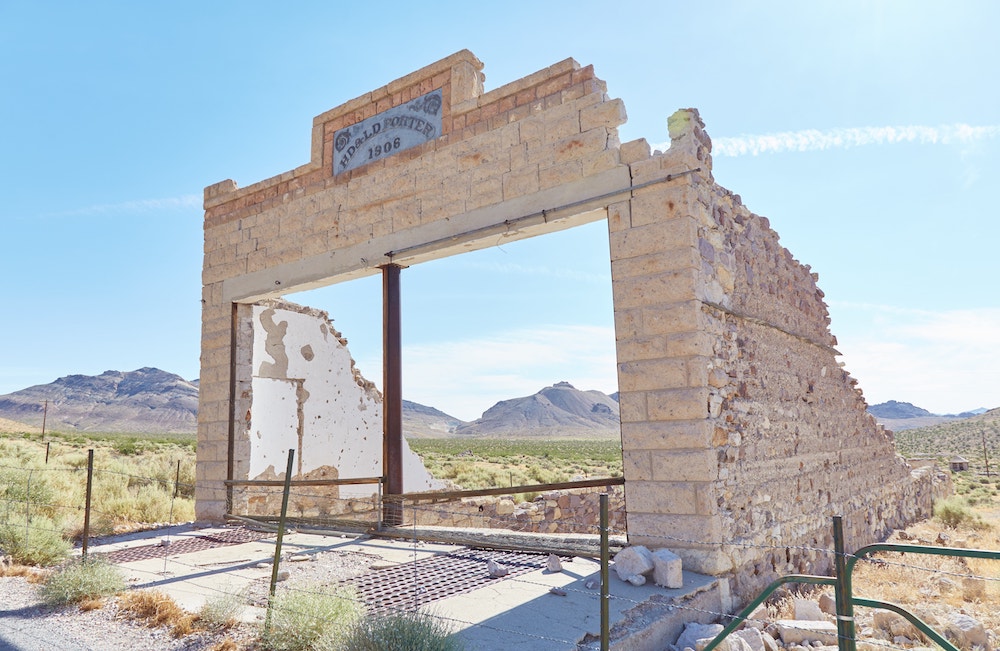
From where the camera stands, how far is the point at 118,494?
40.7 ft

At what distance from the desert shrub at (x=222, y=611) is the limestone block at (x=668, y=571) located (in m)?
3.26

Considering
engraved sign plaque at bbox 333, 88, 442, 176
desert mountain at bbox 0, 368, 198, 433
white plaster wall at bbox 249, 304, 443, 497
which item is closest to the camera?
engraved sign plaque at bbox 333, 88, 442, 176

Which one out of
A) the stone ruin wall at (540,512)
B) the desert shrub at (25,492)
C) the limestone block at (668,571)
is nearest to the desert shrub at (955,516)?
the stone ruin wall at (540,512)

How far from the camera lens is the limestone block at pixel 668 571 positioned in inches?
207

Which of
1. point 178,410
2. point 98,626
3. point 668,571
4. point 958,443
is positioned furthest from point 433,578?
point 178,410

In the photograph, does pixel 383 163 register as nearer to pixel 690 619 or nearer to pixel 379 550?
pixel 379 550

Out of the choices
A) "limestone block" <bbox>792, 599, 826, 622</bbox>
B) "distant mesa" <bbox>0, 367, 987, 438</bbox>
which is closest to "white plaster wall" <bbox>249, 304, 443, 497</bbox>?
"limestone block" <bbox>792, 599, 826, 622</bbox>

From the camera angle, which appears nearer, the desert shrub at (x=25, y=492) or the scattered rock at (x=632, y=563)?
the scattered rock at (x=632, y=563)

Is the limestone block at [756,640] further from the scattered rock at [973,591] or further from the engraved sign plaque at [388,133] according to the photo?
the engraved sign plaque at [388,133]

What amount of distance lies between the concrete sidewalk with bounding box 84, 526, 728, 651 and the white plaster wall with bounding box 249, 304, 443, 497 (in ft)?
10.1

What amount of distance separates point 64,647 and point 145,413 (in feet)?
474

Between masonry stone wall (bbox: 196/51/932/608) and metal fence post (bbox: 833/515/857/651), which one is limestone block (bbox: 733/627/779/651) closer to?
masonry stone wall (bbox: 196/51/932/608)

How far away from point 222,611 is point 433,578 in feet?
5.81

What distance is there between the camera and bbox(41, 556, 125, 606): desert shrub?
5.57m
